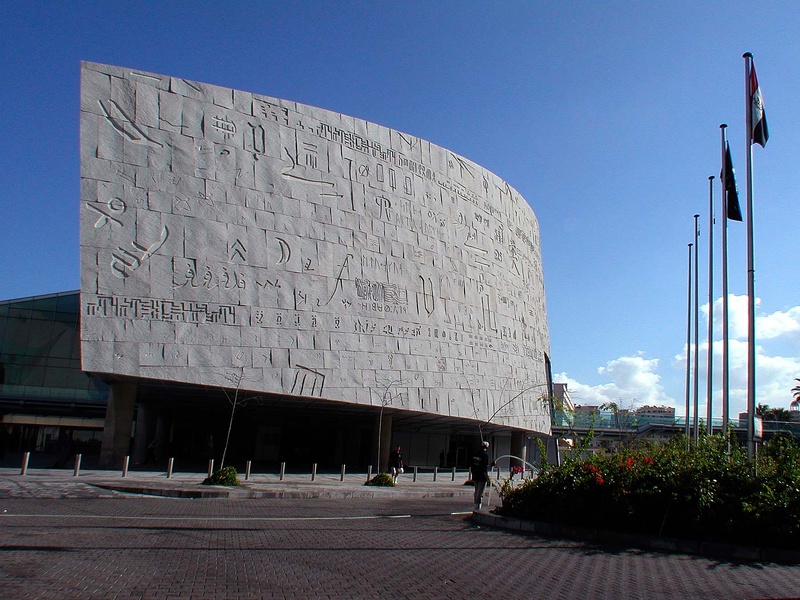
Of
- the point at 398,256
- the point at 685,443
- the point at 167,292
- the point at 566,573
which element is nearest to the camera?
the point at 566,573

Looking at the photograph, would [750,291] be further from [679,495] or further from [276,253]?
[276,253]

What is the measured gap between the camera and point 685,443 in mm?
14531

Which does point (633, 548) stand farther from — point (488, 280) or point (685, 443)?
point (488, 280)

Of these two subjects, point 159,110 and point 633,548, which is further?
point 159,110

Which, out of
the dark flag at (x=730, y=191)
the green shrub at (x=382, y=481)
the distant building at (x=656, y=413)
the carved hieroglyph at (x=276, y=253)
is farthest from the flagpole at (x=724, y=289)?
the distant building at (x=656, y=413)

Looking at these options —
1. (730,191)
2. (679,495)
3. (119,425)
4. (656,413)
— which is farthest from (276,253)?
(656,413)

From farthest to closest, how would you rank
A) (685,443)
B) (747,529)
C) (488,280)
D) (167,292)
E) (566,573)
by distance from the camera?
A: (488,280)
(167,292)
(685,443)
(747,529)
(566,573)

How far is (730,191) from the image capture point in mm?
18359

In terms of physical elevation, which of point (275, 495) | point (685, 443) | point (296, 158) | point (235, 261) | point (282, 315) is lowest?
point (275, 495)

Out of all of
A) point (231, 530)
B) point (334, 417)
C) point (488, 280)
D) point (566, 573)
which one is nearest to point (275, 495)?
point (231, 530)

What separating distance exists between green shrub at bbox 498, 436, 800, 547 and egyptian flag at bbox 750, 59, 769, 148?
6.91 metres

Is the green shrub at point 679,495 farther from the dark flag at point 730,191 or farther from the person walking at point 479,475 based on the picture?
the dark flag at point 730,191

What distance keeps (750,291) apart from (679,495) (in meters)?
5.87

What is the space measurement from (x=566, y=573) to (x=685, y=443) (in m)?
7.59
